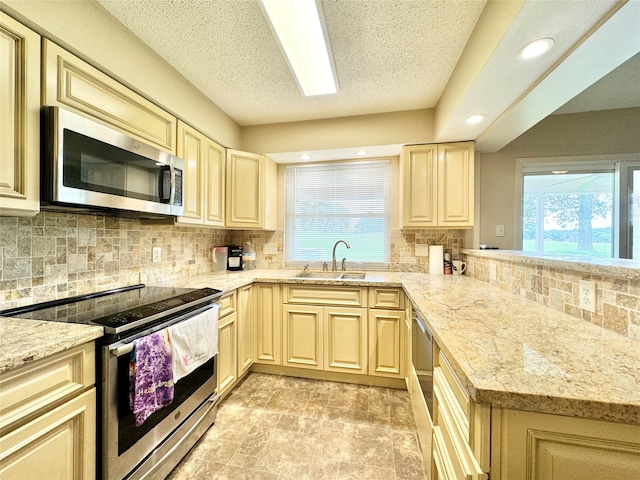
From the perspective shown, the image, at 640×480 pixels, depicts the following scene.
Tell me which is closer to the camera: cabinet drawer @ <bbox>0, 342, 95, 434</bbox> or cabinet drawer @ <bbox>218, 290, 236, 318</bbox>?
Result: cabinet drawer @ <bbox>0, 342, 95, 434</bbox>

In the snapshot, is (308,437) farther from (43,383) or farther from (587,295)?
(587,295)

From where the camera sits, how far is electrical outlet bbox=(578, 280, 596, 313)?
1.02 meters

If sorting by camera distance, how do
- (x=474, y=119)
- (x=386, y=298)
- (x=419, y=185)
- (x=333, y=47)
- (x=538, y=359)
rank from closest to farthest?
(x=538, y=359) → (x=333, y=47) → (x=474, y=119) → (x=386, y=298) → (x=419, y=185)

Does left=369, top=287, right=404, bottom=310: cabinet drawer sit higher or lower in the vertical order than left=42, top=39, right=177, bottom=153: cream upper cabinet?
lower

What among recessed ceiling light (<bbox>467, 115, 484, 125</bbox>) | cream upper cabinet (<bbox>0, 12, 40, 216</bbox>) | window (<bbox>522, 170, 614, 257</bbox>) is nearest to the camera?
cream upper cabinet (<bbox>0, 12, 40, 216</bbox>)

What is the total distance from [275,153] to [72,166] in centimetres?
172

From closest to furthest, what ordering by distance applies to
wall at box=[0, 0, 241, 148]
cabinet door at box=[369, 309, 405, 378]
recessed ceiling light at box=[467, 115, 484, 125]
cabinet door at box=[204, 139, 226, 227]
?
wall at box=[0, 0, 241, 148] → recessed ceiling light at box=[467, 115, 484, 125] → cabinet door at box=[369, 309, 405, 378] → cabinet door at box=[204, 139, 226, 227]

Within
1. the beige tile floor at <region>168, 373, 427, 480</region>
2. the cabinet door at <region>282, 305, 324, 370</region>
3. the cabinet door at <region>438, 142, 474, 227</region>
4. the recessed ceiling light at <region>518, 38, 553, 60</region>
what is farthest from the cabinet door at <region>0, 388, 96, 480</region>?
the cabinet door at <region>438, 142, 474, 227</region>

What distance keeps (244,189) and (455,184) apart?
1962 mm

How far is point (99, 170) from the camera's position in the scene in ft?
4.13

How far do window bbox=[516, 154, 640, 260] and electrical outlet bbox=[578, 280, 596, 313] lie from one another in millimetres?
1654

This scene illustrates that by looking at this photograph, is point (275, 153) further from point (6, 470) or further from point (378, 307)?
point (6, 470)

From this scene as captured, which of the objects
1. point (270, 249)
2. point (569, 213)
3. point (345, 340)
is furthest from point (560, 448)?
point (569, 213)

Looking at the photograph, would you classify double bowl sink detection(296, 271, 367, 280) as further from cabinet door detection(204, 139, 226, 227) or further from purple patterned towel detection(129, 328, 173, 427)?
purple patterned towel detection(129, 328, 173, 427)
